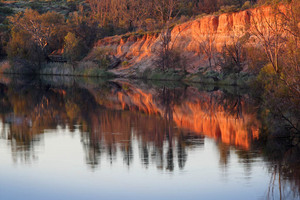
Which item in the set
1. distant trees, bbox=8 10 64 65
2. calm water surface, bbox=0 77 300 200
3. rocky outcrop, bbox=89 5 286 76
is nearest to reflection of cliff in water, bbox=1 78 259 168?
A: calm water surface, bbox=0 77 300 200

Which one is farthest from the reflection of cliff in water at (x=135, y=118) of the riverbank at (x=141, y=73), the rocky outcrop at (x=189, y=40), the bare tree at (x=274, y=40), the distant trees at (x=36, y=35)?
the distant trees at (x=36, y=35)

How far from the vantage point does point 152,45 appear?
193 feet

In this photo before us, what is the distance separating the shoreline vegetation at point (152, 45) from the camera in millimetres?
40125

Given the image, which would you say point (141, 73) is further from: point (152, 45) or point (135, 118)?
point (135, 118)

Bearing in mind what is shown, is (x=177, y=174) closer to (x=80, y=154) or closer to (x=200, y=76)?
(x=80, y=154)

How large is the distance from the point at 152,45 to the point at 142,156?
46306mm

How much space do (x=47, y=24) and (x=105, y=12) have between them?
1621 cm

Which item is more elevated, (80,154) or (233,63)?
(233,63)

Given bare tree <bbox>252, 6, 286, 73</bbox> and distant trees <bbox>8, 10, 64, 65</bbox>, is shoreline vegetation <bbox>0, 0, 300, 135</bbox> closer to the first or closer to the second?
distant trees <bbox>8, 10, 64, 65</bbox>

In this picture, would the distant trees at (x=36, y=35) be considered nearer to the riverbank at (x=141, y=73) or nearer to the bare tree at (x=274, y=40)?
the riverbank at (x=141, y=73)

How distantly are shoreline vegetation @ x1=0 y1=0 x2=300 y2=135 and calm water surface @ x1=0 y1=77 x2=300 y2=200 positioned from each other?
15.2 ft

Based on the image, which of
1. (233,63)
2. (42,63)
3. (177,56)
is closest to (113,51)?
(42,63)

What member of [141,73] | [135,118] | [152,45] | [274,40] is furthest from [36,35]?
[135,118]

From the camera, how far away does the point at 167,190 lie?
33.3 ft
